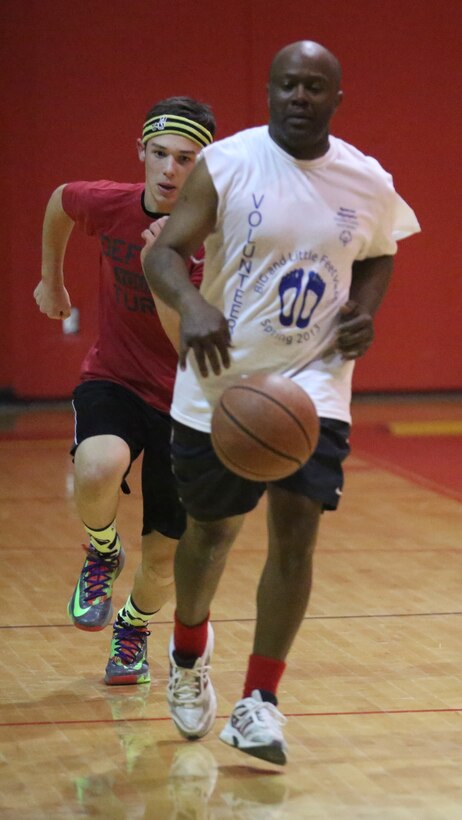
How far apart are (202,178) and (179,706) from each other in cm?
142

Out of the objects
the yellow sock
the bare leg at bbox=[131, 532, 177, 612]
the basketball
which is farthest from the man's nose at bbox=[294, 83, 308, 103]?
the yellow sock

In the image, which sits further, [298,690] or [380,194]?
[298,690]

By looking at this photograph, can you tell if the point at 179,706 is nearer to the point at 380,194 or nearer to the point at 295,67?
the point at 380,194

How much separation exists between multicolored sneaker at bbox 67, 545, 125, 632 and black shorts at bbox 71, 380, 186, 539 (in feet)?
0.57

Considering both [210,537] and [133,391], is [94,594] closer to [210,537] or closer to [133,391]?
[133,391]

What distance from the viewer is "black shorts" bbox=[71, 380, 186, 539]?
4.37m

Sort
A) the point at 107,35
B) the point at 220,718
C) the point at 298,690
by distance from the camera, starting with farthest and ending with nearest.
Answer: the point at 107,35, the point at 298,690, the point at 220,718

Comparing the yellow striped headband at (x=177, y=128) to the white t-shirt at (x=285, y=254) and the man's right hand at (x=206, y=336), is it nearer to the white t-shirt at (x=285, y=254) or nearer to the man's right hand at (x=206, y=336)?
the white t-shirt at (x=285, y=254)

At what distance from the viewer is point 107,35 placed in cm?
1099

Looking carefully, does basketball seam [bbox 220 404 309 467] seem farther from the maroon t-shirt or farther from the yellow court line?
the yellow court line

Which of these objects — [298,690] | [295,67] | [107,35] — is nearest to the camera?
[295,67]

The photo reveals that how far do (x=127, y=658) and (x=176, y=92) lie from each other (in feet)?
24.7

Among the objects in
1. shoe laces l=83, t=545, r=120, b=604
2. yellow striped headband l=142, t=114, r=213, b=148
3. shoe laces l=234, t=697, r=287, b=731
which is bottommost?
shoe laces l=83, t=545, r=120, b=604

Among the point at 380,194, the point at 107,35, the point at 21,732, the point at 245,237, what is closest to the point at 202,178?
the point at 245,237
